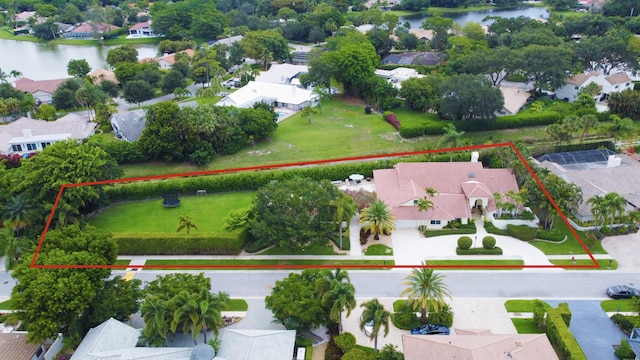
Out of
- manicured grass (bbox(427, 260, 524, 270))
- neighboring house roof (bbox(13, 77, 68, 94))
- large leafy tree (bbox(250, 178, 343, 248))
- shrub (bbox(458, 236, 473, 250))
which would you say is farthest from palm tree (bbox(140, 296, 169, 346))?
neighboring house roof (bbox(13, 77, 68, 94))

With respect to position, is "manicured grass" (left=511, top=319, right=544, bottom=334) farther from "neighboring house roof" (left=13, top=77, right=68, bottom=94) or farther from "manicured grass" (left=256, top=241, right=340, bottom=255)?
"neighboring house roof" (left=13, top=77, right=68, bottom=94)

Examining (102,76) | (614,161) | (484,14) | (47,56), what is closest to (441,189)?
(614,161)

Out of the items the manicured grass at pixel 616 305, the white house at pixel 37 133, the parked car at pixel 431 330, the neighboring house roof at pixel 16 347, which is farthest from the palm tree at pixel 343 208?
the white house at pixel 37 133

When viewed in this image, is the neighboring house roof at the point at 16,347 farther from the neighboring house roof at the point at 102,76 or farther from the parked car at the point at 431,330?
the neighboring house roof at the point at 102,76

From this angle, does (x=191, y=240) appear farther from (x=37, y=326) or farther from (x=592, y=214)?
(x=592, y=214)

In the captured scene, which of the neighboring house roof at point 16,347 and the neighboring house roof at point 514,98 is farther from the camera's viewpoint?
the neighboring house roof at point 514,98

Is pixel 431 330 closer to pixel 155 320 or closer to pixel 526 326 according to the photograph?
pixel 526 326
